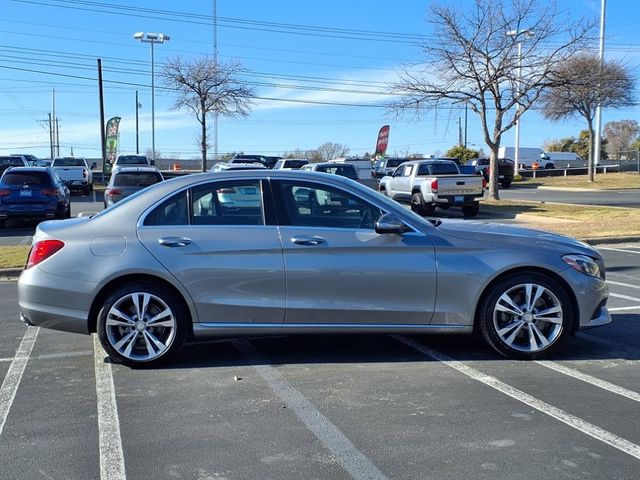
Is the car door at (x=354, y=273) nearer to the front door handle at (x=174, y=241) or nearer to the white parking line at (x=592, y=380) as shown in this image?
the front door handle at (x=174, y=241)

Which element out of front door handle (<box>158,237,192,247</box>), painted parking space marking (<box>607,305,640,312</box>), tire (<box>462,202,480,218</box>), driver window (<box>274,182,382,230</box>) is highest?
driver window (<box>274,182,382,230</box>)

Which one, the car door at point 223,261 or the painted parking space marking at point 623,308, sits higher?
the car door at point 223,261

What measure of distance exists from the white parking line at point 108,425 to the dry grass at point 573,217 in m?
11.6

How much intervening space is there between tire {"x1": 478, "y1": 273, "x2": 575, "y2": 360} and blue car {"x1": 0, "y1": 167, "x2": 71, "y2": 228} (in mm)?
14102

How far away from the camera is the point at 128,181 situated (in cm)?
1717

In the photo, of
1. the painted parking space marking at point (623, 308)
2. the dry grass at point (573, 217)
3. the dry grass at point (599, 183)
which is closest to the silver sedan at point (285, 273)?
Result: the painted parking space marking at point (623, 308)

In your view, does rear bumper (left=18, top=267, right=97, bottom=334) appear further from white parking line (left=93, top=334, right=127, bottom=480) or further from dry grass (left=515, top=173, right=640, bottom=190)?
dry grass (left=515, top=173, right=640, bottom=190)

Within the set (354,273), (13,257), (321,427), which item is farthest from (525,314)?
(13,257)

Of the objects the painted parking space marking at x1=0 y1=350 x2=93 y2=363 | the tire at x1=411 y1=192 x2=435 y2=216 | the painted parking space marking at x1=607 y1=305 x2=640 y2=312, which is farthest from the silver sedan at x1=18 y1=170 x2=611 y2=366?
the tire at x1=411 y1=192 x2=435 y2=216

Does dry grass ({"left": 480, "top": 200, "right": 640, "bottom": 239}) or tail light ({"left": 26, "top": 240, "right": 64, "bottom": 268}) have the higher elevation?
tail light ({"left": 26, "top": 240, "right": 64, "bottom": 268})

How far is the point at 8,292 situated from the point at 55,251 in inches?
172

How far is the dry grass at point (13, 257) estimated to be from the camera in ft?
35.3

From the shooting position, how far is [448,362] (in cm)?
568

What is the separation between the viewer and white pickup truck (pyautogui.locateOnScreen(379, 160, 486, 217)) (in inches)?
800
